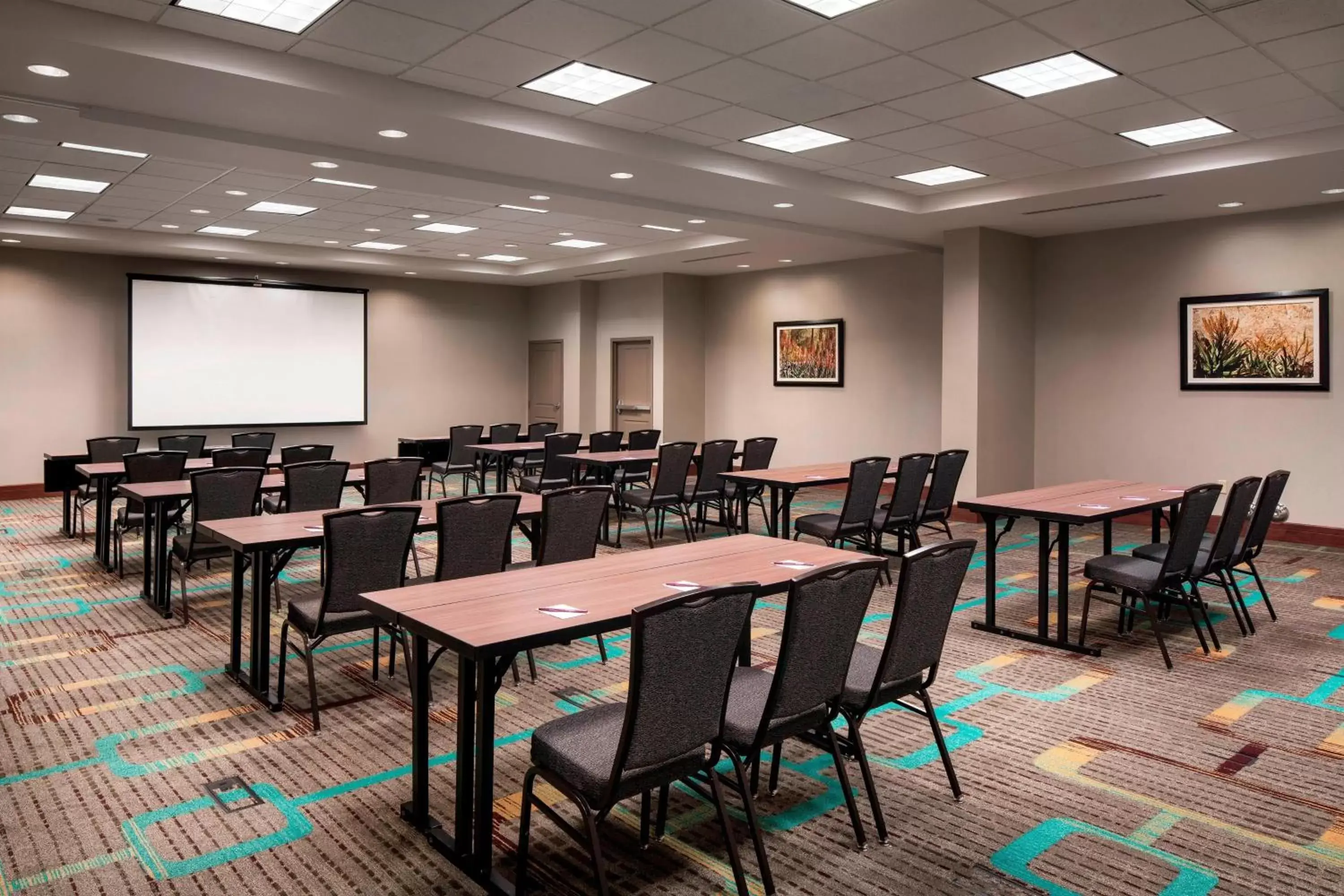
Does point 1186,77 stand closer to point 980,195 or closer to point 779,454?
point 980,195

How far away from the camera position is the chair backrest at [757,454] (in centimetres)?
836

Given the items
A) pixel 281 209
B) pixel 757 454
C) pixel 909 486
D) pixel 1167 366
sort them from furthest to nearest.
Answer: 1. pixel 281 209
2. pixel 1167 366
3. pixel 757 454
4. pixel 909 486

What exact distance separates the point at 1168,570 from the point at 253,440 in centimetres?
877

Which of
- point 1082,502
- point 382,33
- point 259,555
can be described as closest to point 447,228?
point 382,33

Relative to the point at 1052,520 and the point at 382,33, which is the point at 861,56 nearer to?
the point at 382,33

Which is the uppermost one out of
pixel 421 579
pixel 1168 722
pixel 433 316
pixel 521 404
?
pixel 433 316

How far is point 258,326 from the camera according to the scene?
42.1ft

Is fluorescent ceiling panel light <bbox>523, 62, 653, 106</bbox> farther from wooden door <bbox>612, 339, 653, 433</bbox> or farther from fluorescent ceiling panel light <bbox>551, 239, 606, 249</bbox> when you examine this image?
wooden door <bbox>612, 339, 653, 433</bbox>

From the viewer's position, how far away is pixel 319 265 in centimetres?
1295

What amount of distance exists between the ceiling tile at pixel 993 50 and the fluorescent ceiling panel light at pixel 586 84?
163cm

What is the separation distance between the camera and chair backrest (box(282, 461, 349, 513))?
5.60 metres

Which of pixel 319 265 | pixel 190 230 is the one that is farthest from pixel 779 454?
pixel 190 230

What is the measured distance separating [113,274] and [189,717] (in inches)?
396

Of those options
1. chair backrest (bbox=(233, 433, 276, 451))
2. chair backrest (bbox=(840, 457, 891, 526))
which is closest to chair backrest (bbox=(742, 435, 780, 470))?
chair backrest (bbox=(840, 457, 891, 526))
